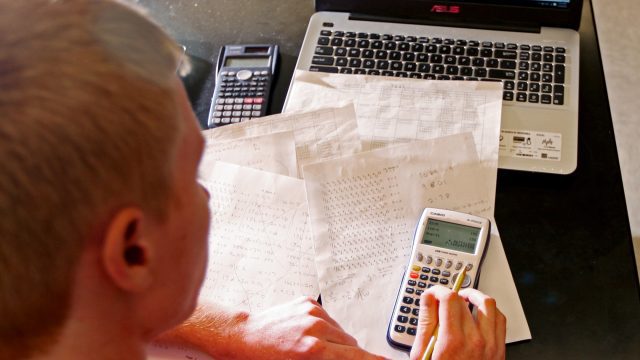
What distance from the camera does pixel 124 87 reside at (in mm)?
374

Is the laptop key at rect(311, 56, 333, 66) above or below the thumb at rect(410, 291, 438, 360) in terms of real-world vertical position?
above

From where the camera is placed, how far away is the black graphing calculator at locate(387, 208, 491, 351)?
0.67 m

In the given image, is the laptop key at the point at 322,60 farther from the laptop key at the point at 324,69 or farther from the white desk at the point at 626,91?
the white desk at the point at 626,91

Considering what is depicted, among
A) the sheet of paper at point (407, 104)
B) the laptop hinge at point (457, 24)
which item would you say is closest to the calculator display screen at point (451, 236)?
the sheet of paper at point (407, 104)

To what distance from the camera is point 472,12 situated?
0.91 m

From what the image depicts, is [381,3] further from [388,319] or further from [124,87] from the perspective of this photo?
[124,87]

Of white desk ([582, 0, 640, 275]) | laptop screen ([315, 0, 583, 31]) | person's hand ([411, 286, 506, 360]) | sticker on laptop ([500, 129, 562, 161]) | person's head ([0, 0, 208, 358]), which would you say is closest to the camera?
person's head ([0, 0, 208, 358])

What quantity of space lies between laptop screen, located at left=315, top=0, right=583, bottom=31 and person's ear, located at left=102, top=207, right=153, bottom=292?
2.01ft

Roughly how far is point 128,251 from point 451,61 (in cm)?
59

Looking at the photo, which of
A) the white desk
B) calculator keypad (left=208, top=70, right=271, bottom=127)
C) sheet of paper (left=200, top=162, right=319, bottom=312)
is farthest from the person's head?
the white desk

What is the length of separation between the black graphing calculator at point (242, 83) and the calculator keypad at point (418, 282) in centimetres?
29

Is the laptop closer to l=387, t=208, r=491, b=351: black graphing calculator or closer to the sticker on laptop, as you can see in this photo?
the sticker on laptop

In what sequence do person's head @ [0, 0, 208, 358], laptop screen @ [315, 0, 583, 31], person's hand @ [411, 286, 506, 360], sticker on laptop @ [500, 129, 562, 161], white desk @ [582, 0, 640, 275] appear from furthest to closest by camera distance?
white desk @ [582, 0, 640, 275], laptop screen @ [315, 0, 583, 31], sticker on laptop @ [500, 129, 562, 161], person's hand @ [411, 286, 506, 360], person's head @ [0, 0, 208, 358]

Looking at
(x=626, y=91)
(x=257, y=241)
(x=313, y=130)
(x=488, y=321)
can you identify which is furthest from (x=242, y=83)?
(x=626, y=91)
